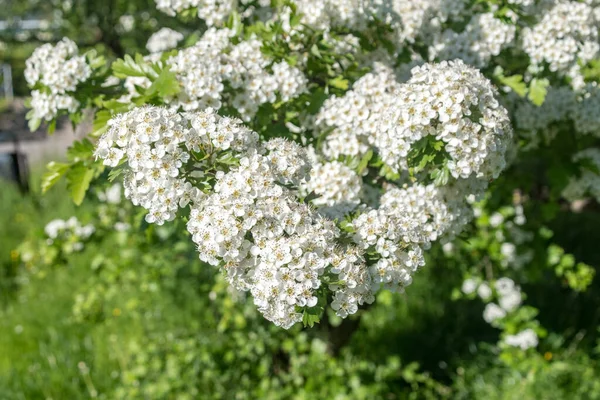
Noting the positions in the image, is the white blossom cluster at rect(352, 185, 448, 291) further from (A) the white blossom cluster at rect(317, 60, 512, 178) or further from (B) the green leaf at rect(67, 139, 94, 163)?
(B) the green leaf at rect(67, 139, 94, 163)

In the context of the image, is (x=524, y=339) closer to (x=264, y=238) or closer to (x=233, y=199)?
(x=264, y=238)

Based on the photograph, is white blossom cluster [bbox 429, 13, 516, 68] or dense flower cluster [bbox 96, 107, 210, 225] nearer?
dense flower cluster [bbox 96, 107, 210, 225]

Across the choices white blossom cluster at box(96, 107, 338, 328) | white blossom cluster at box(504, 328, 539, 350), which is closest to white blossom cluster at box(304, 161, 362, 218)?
white blossom cluster at box(96, 107, 338, 328)

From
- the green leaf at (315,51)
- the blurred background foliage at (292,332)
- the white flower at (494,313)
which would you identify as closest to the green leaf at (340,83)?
the green leaf at (315,51)

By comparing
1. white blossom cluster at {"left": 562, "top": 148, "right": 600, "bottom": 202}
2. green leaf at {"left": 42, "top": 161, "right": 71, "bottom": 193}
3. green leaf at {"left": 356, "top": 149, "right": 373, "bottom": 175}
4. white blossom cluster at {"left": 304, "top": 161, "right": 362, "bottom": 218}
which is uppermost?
green leaf at {"left": 356, "top": 149, "right": 373, "bottom": 175}

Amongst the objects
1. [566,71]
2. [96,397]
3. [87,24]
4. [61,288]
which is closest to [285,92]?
[566,71]

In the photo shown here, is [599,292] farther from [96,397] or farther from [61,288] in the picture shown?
[61,288]
